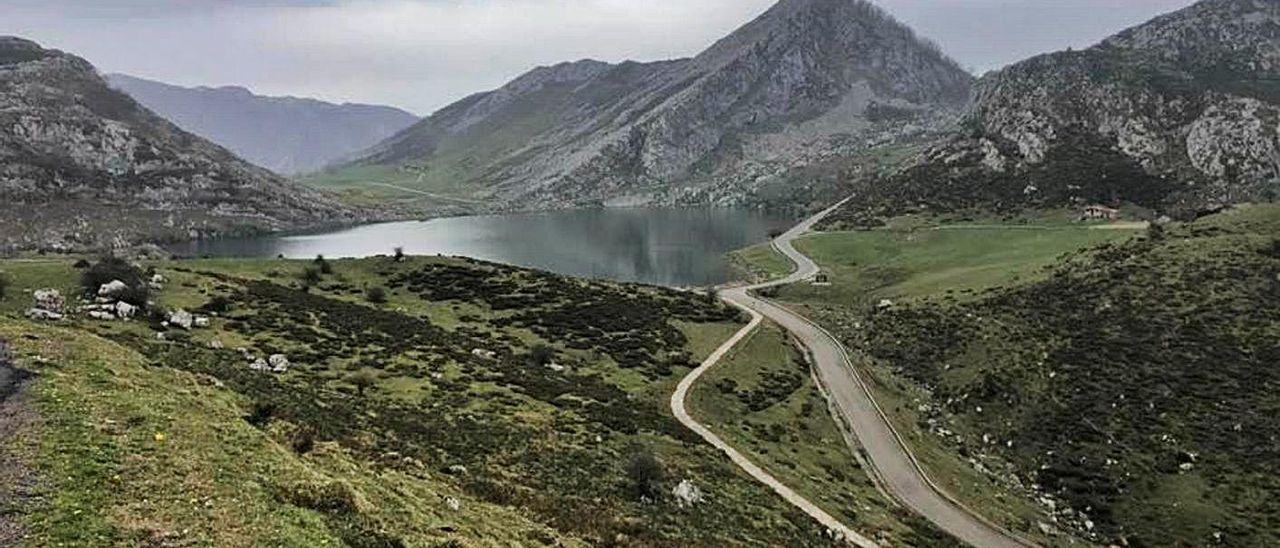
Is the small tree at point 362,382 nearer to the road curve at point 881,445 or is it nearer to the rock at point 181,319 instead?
the rock at point 181,319

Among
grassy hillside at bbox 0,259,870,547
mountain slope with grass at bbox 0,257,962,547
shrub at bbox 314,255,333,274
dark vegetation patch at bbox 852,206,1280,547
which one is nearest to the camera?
grassy hillside at bbox 0,259,870,547

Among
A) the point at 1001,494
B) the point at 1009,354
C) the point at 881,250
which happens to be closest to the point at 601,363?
the point at 1001,494

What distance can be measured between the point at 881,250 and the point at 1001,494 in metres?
122

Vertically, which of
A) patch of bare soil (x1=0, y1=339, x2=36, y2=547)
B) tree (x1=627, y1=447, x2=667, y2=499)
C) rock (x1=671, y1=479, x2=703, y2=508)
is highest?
patch of bare soil (x1=0, y1=339, x2=36, y2=547)

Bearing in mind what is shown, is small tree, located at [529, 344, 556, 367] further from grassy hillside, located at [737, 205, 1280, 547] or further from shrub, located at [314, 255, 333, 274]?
shrub, located at [314, 255, 333, 274]

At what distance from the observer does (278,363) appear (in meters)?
52.8

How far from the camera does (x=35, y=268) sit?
222 feet

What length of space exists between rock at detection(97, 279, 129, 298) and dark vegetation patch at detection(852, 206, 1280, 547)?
70.8m

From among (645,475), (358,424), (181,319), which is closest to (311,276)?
(181,319)

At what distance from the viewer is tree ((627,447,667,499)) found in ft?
133

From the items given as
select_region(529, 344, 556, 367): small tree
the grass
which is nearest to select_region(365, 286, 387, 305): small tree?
select_region(529, 344, 556, 367): small tree

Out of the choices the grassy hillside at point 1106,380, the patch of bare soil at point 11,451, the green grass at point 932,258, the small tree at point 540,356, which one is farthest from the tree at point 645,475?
the green grass at point 932,258

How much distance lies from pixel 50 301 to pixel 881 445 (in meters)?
64.3

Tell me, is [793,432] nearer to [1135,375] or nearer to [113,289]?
[1135,375]
